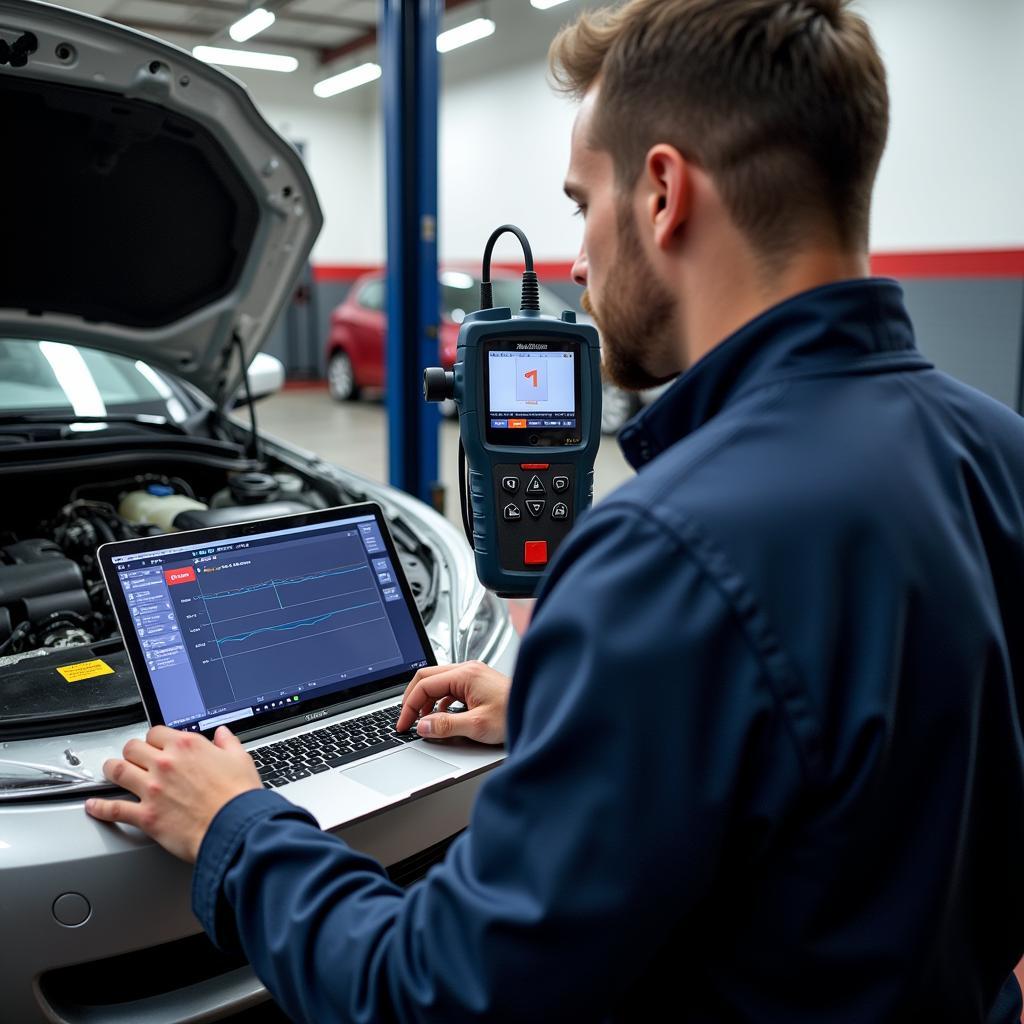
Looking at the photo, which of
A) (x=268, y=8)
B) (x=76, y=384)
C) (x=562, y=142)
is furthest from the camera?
(x=562, y=142)

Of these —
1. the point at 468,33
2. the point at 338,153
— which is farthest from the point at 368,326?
the point at 338,153

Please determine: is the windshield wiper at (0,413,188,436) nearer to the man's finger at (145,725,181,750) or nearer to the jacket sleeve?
the man's finger at (145,725,181,750)

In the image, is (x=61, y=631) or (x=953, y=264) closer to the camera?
(x=61, y=631)

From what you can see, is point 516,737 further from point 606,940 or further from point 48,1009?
point 48,1009

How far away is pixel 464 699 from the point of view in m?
1.44

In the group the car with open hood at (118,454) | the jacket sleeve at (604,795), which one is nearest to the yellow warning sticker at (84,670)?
the car with open hood at (118,454)

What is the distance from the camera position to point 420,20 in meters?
4.14

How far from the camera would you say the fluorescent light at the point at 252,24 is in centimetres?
918

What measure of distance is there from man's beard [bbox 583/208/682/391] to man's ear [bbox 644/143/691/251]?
0.11 ft

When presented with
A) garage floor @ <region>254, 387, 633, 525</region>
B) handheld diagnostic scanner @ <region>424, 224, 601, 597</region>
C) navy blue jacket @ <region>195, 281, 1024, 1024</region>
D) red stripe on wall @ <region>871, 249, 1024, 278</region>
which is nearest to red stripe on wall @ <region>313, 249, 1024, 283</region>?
red stripe on wall @ <region>871, 249, 1024, 278</region>

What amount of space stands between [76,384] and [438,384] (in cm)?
153

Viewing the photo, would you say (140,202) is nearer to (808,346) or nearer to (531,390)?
(531,390)

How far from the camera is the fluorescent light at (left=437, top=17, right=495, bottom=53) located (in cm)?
900

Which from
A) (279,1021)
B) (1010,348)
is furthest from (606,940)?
(1010,348)
